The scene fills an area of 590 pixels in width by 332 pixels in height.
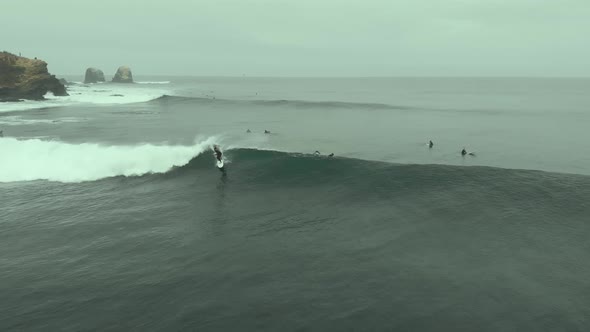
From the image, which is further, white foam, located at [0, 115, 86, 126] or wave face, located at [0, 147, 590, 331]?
white foam, located at [0, 115, 86, 126]

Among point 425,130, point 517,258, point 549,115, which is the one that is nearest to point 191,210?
point 517,258

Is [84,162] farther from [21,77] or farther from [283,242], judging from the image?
[21,77]

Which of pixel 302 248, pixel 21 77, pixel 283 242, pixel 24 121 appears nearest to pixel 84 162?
pixel 283 242

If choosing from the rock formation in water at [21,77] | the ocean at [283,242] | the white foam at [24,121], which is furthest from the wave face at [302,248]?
the rock formation in water at [21,77]

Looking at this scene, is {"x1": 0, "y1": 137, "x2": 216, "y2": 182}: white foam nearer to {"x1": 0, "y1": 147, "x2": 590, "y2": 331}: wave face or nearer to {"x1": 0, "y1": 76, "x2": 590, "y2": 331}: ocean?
{"x1": 0, "y1": 76, "x2": 590, "y2": 331}: ocean

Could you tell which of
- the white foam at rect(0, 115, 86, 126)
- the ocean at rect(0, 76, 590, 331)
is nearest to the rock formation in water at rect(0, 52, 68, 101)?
the white foam at rect(0, 115, 86, 126)

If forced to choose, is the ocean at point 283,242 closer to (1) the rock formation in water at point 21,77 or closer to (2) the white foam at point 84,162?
(2) the white foam at point 84,162
